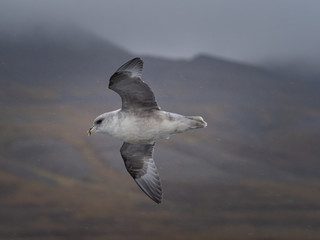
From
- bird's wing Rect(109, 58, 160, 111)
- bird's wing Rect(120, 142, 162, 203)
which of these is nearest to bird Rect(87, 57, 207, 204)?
bird's wing Rect(109, 58, 160, 111)

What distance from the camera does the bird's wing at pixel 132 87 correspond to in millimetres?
15117

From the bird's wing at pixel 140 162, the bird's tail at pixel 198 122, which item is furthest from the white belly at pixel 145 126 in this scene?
the bird's wing at pixel 140 162

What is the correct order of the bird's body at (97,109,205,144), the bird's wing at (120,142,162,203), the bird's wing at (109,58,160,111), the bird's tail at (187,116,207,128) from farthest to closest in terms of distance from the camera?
→ 1. the bird's wing at (120,142,162,203)
2. the bird's body at (97,109,205,144)
3. the bird's tail at (187,116,207,128)
4. the bird's wing at (109,58,160,111)

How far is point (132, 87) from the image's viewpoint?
15.4m

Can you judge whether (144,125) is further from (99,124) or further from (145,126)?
(99,124)

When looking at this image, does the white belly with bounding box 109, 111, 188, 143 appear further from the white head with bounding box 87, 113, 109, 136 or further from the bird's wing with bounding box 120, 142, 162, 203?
Answer: the bird's wing with bounding box 120, 142, 162, 203

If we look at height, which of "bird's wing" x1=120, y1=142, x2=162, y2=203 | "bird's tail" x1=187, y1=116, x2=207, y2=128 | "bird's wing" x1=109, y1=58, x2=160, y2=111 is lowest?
"bird's wing" x1=120, y1=142, x2=162, y2=203

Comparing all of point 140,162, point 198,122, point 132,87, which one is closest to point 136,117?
point 132,87

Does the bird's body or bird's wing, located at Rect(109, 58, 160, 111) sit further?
the bird's body

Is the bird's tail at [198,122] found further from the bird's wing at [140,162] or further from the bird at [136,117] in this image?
the bird's wing at [140,162]

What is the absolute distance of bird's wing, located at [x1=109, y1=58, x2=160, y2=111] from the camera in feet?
49.6

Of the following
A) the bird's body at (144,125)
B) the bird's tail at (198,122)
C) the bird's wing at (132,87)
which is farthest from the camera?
the bird's body at (144,125)

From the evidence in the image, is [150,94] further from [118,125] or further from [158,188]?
[158,188]

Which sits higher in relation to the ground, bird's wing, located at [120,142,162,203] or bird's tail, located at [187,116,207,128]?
bird's tail, located at [187,116,207,128]
